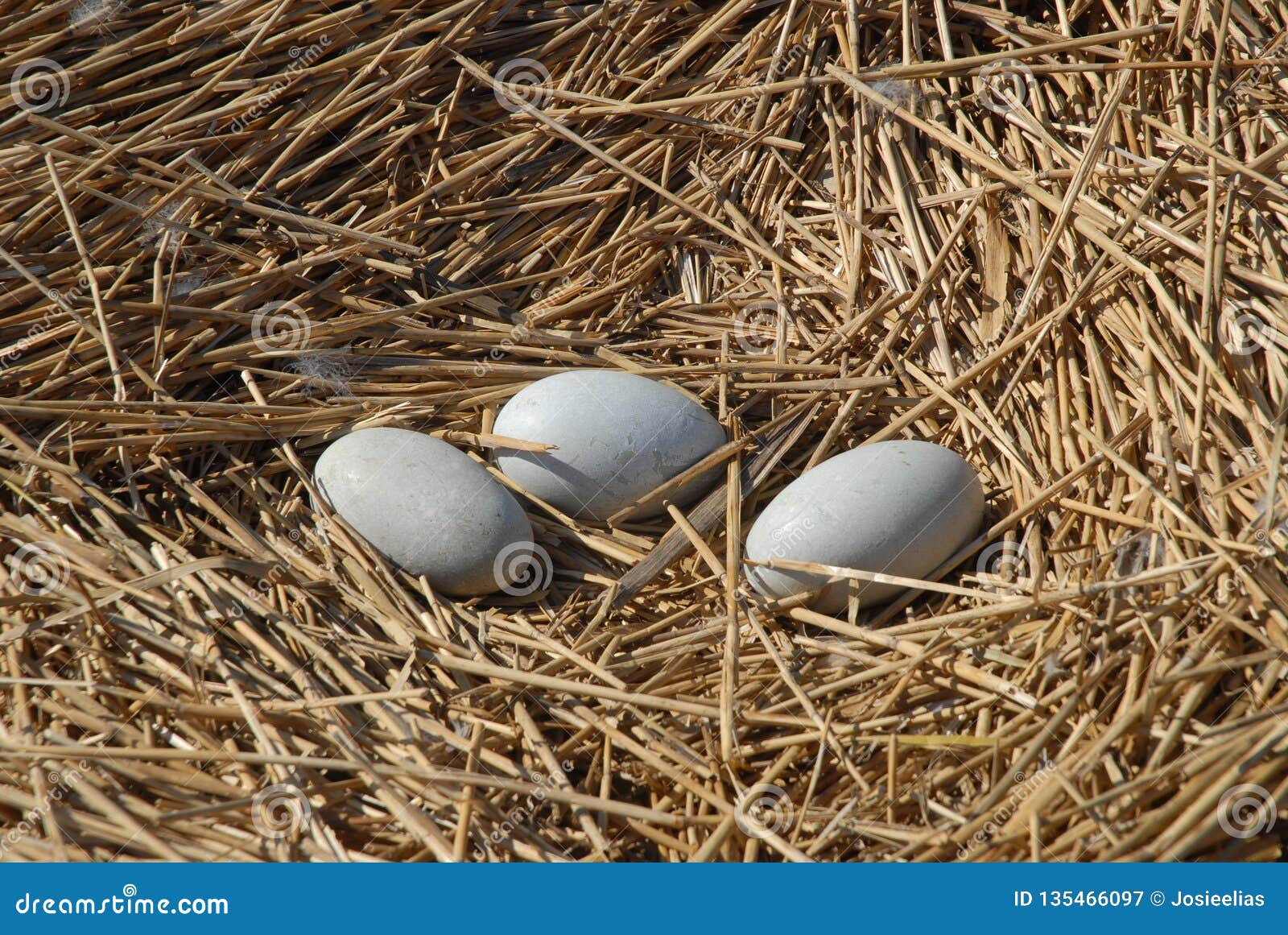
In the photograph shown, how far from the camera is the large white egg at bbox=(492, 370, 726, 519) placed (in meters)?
1.85

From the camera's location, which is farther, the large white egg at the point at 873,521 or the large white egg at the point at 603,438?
the large white egg at the point at 603,438

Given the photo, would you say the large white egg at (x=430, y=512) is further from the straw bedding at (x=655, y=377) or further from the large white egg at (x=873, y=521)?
the large white egg at (x=873, y=521)

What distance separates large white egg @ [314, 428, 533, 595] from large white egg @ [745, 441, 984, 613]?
43 cm

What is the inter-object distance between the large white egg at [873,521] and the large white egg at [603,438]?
23cm

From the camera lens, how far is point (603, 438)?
1841 millimetres

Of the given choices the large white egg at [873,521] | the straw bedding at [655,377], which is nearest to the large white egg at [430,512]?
the straw bedding at [655,377]

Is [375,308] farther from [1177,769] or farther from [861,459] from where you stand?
[1177,769]

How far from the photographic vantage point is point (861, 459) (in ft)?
5.73

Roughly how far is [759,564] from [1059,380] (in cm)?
62

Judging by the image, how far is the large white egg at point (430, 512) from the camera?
5.82ft

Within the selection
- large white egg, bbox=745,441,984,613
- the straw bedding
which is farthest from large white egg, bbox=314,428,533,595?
large white egg, bbox=745,441,984,613

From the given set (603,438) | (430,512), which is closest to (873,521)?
(603,438)

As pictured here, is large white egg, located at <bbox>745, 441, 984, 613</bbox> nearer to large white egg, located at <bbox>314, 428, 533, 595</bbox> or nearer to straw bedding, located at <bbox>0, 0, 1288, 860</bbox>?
straw bedding, located at <bbox>0, 0, 1288, 860</bbox>

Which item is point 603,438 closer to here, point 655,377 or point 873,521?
point 655,377
